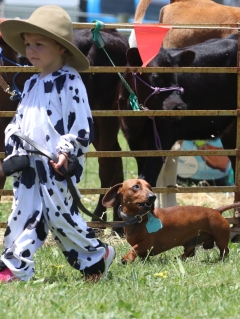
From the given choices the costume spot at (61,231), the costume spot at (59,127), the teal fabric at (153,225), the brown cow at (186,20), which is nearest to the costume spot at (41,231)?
the costume spot at (61,231)

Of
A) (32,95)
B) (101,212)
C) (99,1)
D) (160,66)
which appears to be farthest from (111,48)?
(99,1)

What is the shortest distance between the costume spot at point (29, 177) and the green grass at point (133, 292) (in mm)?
562

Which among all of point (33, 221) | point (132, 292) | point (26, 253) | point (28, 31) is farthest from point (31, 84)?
point (132, 292)

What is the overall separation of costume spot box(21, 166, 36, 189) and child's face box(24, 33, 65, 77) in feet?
1.95

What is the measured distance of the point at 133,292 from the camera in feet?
13.5

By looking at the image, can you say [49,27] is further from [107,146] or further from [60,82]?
[107,146]

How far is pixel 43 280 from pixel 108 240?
2.01 metres

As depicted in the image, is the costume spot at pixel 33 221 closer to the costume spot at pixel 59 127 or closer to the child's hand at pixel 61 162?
the child's hand at pixel 61 162

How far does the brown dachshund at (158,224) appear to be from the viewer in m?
5.07

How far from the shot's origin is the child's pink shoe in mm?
4323

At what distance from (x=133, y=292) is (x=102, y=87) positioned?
2.94 m

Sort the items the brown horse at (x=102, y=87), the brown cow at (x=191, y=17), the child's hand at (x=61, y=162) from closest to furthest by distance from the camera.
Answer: the child's hand at (x=61, y=162)
the brown horse at (x=102, y=87)
the brown cow at (x=191, y=17)

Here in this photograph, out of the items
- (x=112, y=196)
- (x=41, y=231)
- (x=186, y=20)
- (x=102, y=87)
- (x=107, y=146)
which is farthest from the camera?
(x=186, y=20)

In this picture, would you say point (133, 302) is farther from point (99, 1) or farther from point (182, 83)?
point (99, 1)
